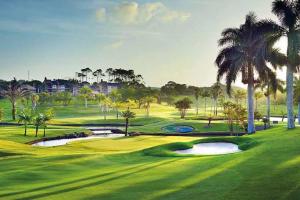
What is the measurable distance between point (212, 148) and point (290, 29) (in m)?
16.2

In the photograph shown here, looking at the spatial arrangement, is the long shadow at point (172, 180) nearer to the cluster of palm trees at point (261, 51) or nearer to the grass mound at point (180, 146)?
the grass mound at point (180, 146)

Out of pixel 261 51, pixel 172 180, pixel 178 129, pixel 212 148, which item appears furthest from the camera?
pixel 178 129

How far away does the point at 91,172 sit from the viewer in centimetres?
2198

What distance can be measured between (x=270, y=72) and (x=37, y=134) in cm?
4460

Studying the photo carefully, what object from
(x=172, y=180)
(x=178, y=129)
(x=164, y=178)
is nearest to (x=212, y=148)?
(x=164, y=178)

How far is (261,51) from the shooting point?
1778 inches

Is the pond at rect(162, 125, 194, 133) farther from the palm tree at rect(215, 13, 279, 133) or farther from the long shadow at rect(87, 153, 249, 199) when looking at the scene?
the long shadow at rect(87, 153, 249, 199)

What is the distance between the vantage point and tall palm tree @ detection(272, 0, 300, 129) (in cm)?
4056

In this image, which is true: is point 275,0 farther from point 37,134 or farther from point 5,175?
point 37,134

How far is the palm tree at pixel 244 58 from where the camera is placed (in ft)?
160

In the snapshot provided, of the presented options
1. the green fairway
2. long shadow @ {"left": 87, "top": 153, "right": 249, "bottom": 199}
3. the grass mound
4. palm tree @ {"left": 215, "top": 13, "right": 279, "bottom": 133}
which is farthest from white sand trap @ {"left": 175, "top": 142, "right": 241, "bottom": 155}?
palm tree @ {"left": 215, "top": 13, "right": 279, "bottom": 133}

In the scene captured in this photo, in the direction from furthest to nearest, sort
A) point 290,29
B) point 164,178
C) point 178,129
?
point 178,129 → point 290,29 → point 164,178

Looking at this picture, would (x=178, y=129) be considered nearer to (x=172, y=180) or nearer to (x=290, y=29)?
(x=290, y=29)

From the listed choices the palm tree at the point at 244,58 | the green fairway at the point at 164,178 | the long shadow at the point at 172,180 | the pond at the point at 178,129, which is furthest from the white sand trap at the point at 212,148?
the pond at the point at 178,129
